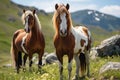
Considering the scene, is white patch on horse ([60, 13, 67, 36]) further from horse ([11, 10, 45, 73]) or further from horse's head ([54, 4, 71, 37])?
horse ([11, 10, 45, 73])

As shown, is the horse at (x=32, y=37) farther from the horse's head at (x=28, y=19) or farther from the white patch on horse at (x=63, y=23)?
the white patch on horse at (x=63, y=23)

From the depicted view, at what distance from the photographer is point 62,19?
14781 mm

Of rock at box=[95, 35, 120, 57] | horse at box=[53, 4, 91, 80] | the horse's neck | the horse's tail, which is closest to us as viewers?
horse at box=[53, 4, 91, 80]

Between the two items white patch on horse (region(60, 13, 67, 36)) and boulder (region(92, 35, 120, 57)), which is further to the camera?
boulder (region(92, 35, 120, 57))

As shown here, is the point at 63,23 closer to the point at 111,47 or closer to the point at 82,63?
the point at 82,63

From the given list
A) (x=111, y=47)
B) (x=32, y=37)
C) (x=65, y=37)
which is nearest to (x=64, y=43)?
(x=65, y=37)

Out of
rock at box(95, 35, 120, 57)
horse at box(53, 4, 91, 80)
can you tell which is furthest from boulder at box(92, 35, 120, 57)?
horse at box(53, 4, 91, 80)

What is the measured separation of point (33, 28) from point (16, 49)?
4271 mm

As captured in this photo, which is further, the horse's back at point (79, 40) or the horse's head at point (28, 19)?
the horse's head at point (28, 19)

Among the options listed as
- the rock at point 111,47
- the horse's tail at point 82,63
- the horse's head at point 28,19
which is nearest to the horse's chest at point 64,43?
the horse's tail at point 82,63

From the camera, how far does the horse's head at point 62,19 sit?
14.5 m

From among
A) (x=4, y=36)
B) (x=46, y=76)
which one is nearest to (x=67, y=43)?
(x=46, y=76)

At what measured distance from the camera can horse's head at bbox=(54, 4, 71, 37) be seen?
47.7ft

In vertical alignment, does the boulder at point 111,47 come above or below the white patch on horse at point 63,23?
below
